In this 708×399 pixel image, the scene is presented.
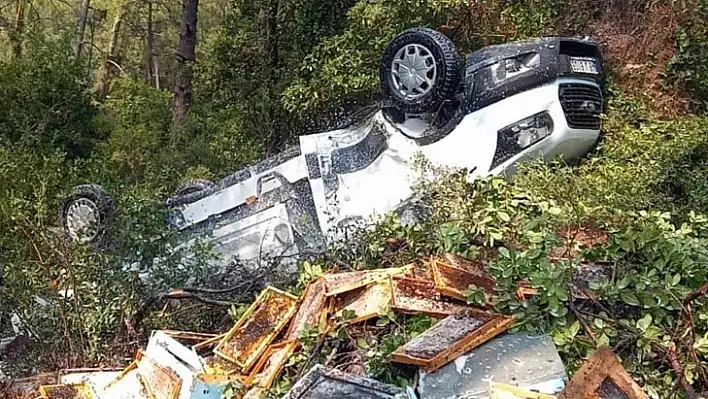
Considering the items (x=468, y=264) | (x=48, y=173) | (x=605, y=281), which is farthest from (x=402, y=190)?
(x=48, y=173)

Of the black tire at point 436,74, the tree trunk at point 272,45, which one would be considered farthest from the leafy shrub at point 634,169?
the tree trunk at point 272,45

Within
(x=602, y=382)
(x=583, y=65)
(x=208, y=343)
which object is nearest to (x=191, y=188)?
(x=208, y=343)

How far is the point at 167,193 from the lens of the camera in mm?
7117

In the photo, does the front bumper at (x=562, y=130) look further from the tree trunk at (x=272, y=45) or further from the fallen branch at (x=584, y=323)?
the tree trunk at (x=272, y=45)

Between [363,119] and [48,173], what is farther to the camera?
[48,173]

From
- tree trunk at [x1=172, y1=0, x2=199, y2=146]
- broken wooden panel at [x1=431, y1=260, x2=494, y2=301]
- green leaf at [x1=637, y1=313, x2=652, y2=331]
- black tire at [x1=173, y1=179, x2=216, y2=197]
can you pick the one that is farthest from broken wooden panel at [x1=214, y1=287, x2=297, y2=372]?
tree trunk at [x1=172, y1=0, x2=199, y2=146]

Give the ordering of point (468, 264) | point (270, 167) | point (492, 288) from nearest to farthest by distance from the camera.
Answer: point (492, 288) < point (468, 264) < point (270, 167)

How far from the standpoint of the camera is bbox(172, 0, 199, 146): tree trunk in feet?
32.4

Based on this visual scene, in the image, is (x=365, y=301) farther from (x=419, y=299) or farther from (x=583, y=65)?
(x=583, y=65)

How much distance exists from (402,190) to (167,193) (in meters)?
2.58

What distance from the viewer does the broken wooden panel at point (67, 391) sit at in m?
4.01

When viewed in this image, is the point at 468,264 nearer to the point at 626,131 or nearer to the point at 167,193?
the point at 626,131

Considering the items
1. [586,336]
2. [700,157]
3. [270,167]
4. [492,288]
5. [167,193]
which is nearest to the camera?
[586,336]

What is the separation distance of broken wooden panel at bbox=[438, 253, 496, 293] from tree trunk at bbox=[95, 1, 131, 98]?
574 inches
